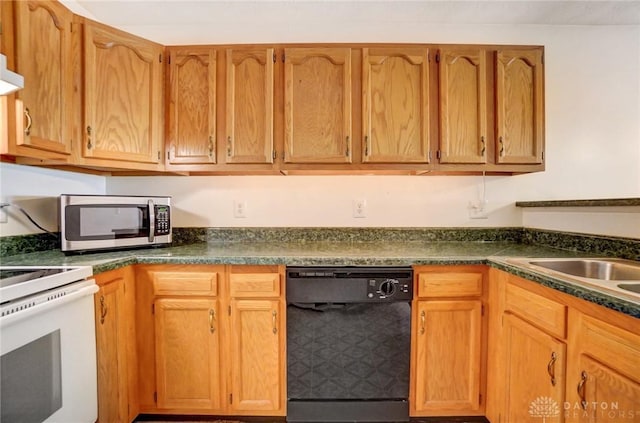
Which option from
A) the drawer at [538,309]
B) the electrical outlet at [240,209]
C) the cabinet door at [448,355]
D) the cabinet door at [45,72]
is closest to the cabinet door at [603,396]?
the drawer at [538,309]

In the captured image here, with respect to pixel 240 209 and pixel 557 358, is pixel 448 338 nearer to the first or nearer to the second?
pixel 557 358

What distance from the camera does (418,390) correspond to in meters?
1.42

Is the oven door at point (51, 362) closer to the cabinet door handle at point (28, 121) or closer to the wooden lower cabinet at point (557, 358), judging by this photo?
the cabinet door handle at point (28, 121)

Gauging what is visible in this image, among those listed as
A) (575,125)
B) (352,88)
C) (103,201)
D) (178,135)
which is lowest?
(103,201)

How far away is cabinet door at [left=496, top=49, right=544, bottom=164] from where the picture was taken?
1.63 m

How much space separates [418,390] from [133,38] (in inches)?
95.7

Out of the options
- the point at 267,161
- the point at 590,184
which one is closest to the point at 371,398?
the point at 267,161

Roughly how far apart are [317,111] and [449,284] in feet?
3.88

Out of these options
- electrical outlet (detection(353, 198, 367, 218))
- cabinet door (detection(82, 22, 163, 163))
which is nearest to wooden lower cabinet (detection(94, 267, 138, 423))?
cabinet door (detection(82, 22, 163, 163))

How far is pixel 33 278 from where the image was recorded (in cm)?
103

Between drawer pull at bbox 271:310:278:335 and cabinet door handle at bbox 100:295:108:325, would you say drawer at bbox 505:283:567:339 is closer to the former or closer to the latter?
drawer pull at bbox 271:310:278:335

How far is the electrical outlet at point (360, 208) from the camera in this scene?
1951mm

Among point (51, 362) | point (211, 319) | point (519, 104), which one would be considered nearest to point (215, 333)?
point (211, 319)

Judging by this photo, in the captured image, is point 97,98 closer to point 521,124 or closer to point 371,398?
point 371,398
